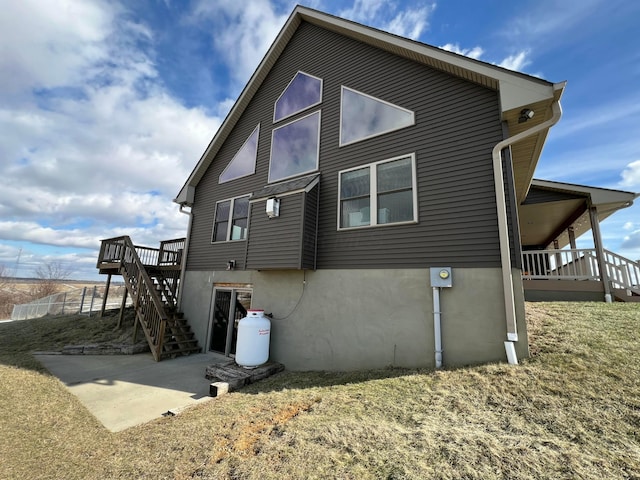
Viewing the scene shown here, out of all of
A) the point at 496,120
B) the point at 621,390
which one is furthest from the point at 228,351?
the point at 496,120

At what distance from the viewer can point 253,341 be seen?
Answer: 6.21 metres

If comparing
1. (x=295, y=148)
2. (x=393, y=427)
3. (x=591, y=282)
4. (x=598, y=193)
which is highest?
(x=295, y=148)

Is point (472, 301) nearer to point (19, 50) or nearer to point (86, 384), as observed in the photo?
point (86, 384)

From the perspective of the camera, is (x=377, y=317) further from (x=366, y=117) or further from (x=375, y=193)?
(x=366, y=117)

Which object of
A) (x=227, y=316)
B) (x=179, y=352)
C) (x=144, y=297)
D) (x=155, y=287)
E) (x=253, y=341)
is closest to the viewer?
(x=253, y=341)

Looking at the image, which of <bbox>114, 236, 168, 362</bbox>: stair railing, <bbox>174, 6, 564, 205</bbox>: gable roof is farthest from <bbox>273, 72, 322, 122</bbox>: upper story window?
<bbox>114, 236, 168, 362</bbox>: stair railing

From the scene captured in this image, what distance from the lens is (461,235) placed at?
4.84 meters

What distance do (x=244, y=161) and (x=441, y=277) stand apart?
7315 millimetres

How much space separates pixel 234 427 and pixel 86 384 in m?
4.27

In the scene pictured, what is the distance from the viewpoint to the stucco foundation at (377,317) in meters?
4.43

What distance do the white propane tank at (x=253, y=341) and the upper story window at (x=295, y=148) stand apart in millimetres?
4056

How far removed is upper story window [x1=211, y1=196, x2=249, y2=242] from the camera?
8.72 metres

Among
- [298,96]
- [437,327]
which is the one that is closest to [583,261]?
[437,327]

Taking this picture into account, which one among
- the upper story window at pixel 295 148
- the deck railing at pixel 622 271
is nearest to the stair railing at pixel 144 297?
the upper story window at pixel 295 148
